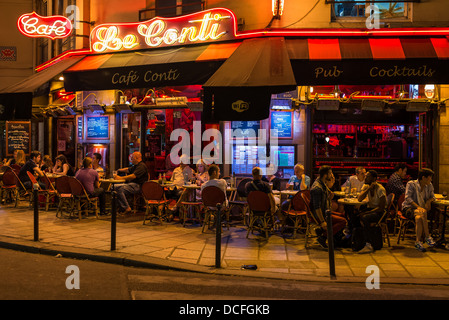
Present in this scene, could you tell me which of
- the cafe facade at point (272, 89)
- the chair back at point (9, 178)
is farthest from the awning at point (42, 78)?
the chair back at point (9, 178)

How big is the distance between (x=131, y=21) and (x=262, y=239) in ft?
25.6

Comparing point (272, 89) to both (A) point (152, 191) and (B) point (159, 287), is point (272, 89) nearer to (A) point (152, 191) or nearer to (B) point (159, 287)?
(A) point (152, 191)

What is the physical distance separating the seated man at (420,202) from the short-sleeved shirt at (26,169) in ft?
31.6

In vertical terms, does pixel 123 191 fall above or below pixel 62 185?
below

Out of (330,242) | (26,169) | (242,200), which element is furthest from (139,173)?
(330,242)

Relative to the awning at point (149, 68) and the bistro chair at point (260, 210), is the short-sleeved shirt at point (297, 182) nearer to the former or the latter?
the bistro chair at point (260, 210)

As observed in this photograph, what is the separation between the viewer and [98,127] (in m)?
14.5

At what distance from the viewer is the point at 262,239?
9.33m

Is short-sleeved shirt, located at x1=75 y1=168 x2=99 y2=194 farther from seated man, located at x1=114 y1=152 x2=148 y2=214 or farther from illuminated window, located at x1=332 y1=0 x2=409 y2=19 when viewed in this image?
illuminated window, located at x1=332 y1=0 x2=409 y2=19

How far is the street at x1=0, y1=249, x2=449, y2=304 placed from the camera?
5.55 m

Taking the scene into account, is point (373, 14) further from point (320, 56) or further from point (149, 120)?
point (149, 120)

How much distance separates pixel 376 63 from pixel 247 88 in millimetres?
3162

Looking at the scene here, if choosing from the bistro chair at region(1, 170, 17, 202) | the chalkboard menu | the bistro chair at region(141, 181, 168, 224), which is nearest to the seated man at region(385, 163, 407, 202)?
the bistro chair at region(141, 181, 168, 224)
